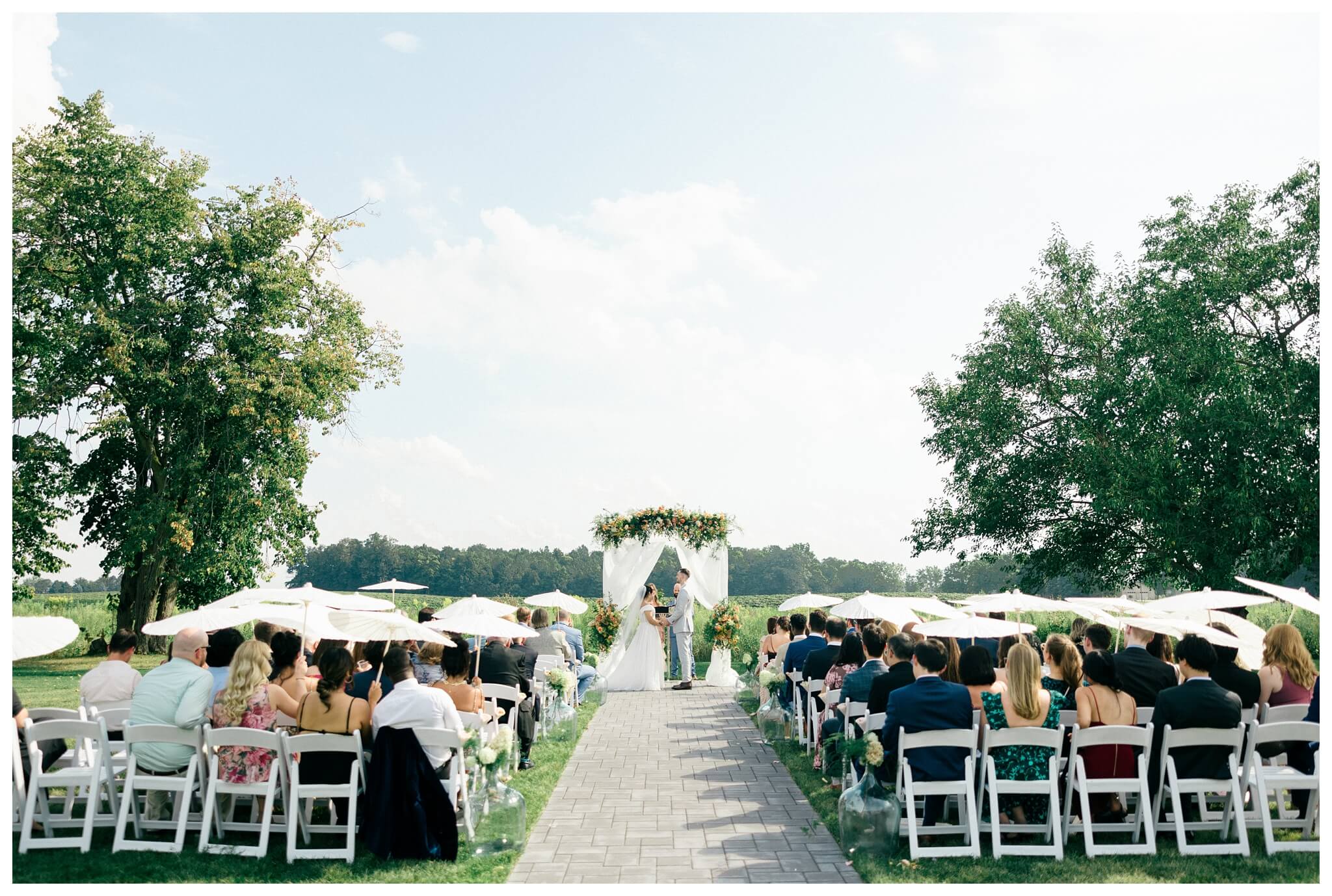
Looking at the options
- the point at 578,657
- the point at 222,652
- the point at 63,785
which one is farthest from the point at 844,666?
the point at 63,785

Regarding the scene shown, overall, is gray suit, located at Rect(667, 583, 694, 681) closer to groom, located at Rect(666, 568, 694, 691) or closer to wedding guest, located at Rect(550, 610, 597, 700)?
groom, located at Rect(666, 568, 694, 691)

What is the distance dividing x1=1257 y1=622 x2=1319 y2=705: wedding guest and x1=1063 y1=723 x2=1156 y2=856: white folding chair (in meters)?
1.72

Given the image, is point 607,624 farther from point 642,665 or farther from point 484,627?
point 484,627

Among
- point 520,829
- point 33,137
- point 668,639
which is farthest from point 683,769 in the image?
point 33,137

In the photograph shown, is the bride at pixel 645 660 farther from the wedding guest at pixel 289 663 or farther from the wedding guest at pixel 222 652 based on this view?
the wedding guest at pixel 289 663

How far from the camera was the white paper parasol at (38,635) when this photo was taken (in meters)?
6.67

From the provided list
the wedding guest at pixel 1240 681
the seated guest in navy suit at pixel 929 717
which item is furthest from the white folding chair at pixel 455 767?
the wedding guest at pixel 1240 681

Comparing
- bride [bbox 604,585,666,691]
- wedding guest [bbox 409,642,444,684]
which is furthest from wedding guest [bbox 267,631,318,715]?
bride [bbox 604,585,666,691]

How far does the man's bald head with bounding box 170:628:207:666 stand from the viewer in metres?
7.12

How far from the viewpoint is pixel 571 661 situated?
594 inches

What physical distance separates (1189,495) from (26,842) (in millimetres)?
24012

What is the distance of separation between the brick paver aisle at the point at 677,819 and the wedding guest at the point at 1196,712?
2.44 m
